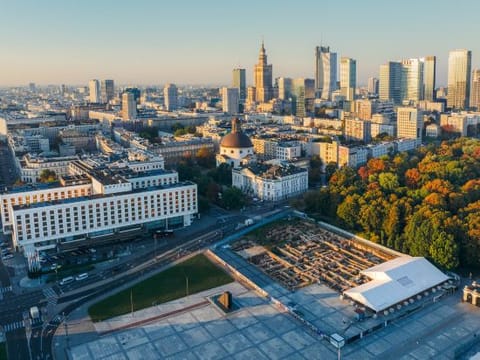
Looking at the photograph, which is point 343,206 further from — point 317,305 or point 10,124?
point 10,124

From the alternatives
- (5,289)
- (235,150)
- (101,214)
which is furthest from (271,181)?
(5,289)

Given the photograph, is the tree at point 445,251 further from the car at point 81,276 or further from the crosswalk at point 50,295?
the crosswalk at point 50,295

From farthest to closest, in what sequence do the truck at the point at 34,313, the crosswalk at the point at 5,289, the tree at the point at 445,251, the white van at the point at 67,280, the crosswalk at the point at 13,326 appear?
the tree at the point at 445,251, the white van at the point at 67,280, the crosswalk at the point at 5,289, the truck at the point at 34,313, the crosswalk at the point at 13,326

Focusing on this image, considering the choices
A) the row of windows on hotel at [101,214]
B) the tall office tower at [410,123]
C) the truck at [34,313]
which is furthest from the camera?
the tall office tower at [410,123]

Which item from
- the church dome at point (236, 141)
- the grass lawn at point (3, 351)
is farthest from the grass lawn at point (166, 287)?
the church dome at point (236, 141)

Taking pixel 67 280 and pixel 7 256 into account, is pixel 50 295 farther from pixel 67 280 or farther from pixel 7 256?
pixel 7 256

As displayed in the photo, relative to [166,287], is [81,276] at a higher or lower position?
higher
